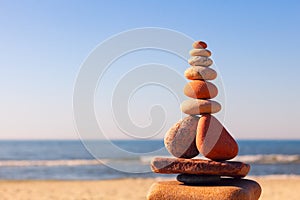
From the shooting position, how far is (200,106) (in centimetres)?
705

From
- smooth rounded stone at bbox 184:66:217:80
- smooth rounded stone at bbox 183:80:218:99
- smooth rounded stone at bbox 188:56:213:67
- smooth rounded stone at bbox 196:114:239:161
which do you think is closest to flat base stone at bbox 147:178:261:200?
smooth rounded stone at bbox 196:114:239:161

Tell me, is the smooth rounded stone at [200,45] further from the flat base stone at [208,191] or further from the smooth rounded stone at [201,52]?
the flat base stone at [208,191]

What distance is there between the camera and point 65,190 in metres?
16.3

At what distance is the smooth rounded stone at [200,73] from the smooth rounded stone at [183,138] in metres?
0.66

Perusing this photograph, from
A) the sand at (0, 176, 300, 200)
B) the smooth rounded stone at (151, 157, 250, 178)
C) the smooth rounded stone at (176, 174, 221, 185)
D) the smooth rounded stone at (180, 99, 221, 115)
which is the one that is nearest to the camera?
the smooth rounded stone at (151, 157, 250, 178)

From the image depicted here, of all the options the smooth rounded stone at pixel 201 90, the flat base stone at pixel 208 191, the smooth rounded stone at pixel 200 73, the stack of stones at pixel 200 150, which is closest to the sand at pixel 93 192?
the flat base stone at pixel 208 191

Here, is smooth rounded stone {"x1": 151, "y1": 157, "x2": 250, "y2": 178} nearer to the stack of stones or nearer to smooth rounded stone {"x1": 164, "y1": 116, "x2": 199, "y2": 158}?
the stack of stones

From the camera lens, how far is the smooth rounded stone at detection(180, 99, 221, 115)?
705cm

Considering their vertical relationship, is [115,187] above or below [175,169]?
below

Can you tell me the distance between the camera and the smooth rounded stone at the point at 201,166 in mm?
6859

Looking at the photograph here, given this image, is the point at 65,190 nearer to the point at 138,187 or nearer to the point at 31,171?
the point at 138,187

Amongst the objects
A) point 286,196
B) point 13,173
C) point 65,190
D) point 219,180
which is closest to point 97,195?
point 65,190

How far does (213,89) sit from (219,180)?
150 cm

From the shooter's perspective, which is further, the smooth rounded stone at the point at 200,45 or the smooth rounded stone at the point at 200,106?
the smooth rounded stone at the point at 200,45
